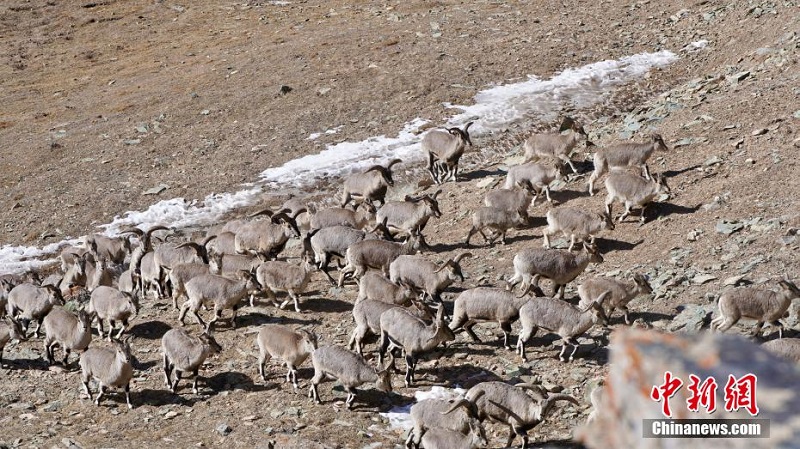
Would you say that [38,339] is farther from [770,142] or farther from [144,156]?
[770,142]

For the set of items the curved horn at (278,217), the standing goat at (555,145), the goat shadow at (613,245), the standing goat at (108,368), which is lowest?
the standing goat at (108,368)

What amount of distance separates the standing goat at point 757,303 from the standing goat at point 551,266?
305cm

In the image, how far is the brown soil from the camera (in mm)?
14125

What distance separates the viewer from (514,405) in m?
12.0

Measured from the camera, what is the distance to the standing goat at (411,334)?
14.0 metres

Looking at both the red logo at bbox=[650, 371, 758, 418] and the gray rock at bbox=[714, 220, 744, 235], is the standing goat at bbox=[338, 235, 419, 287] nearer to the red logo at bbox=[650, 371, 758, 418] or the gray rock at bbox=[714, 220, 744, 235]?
the gray rock at bbox=[714, 220, 744, 235]

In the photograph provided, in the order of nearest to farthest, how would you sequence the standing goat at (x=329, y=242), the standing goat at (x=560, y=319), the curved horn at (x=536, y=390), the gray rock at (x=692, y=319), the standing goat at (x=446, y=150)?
the curved horn at (x=536, y=390) → the standing goat at (x=560, y=319) → the gray rock at (x=692, y=319) → the standing goat at (x=329, y=242) → the standing goat at (x=446, y=150)

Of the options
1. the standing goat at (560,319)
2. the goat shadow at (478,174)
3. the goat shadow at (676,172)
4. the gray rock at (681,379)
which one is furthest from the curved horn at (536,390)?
the goat shadow at (478,174)

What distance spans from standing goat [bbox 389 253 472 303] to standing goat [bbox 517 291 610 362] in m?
2.02

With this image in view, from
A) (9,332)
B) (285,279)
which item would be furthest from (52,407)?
(285,279)

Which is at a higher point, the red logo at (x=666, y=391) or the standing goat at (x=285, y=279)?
the red logo at (x=666, y=391)

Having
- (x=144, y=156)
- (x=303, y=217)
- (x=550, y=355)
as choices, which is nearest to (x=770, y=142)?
(x=550, y=355)

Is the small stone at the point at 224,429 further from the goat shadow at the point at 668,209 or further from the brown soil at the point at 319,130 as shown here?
the goat shadow at the point at 668,209

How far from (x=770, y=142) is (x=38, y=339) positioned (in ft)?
46.2
